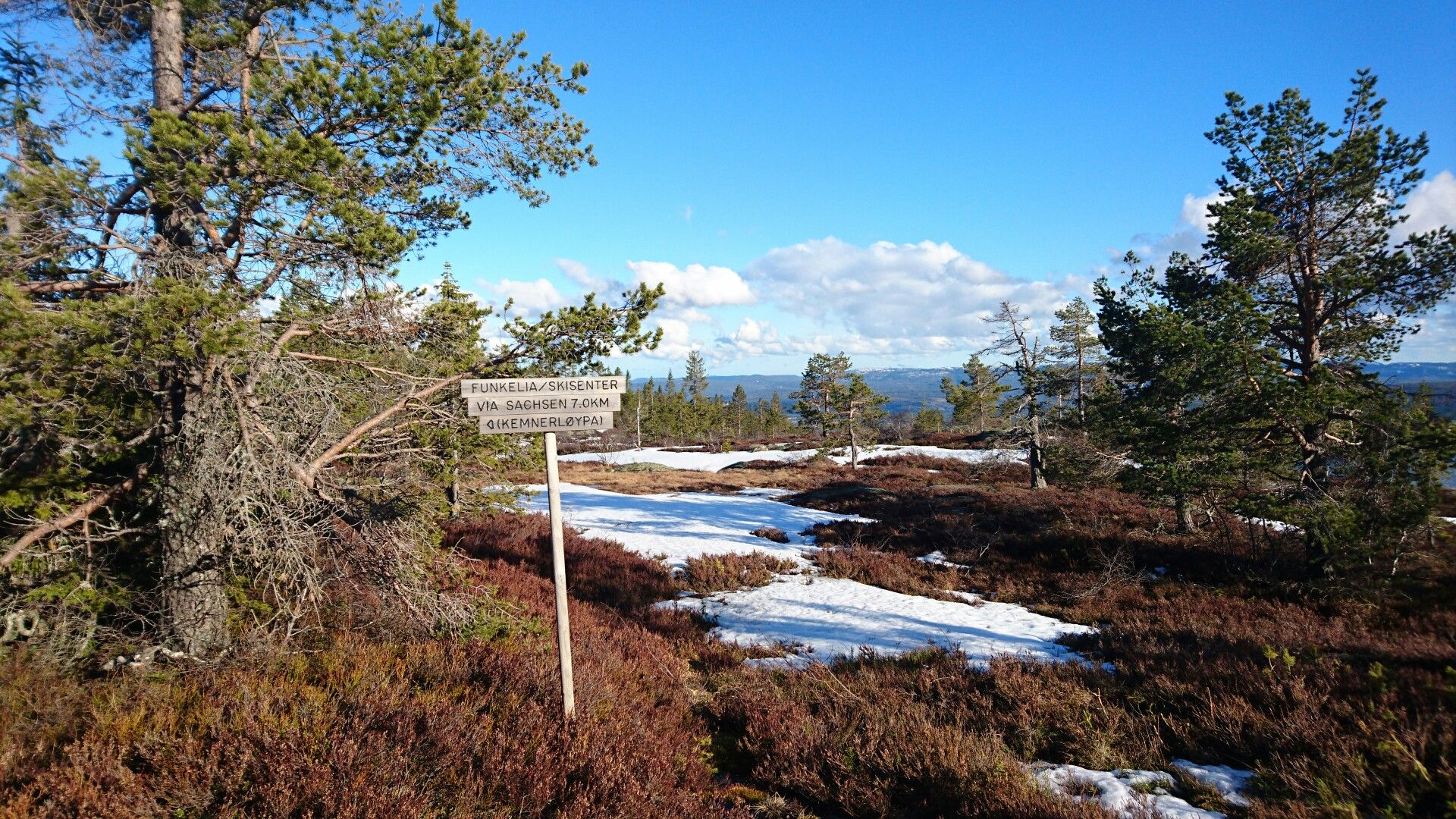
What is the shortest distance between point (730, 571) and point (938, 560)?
519 centimetres

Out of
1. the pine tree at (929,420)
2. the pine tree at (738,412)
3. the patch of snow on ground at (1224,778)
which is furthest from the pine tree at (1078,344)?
the pine tree at (738,412)

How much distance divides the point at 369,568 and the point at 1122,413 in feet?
43.3

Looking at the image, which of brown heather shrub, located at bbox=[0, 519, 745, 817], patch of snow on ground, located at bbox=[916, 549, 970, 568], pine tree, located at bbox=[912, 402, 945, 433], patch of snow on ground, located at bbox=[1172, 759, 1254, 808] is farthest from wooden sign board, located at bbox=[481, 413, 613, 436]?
pine tree, located at bbox=[912, 402, 945, 433]

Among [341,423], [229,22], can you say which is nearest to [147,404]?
[341,423]

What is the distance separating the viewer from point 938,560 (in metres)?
13.3

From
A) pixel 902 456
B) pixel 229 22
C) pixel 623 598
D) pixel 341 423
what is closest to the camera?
pixel 229 22

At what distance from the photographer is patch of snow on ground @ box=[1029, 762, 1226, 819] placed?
3852 mm

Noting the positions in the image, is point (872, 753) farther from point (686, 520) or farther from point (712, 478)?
point (712, 478)

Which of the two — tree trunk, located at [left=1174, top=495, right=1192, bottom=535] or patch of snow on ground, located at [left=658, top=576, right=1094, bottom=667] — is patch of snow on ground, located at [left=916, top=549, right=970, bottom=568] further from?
tree trunk, located at [left=1174, top=495, right=1192, bottom=535]

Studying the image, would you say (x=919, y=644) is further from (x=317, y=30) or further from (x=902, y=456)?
(x=902, y=456)

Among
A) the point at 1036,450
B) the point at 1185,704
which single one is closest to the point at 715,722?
the point at 1185,704

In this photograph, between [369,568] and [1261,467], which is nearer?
[369,568]

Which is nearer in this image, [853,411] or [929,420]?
[853,411]

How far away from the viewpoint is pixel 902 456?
1355 inches
